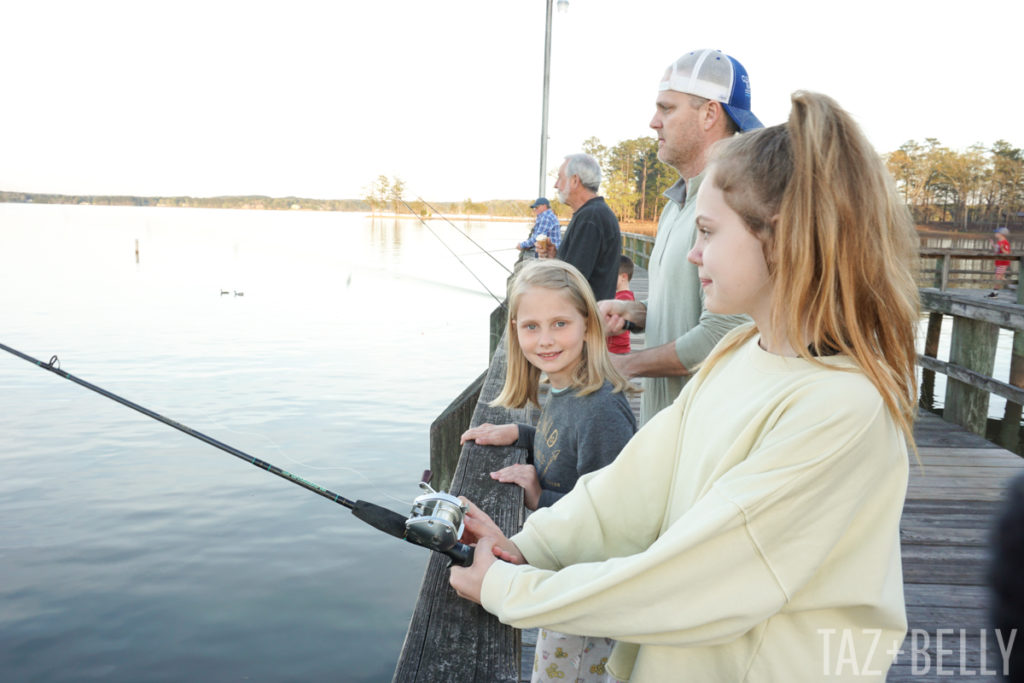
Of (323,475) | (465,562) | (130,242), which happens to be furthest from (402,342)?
(130,242)

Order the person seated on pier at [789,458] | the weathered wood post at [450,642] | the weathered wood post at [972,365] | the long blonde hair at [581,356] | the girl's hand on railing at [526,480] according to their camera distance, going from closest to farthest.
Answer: the person seated on pier at [789,458]
the weathered wood post at [450,642]
the girl's hand on railing at [526,480]
the long blonde hair at [581,356]
the weathered wood post at [972,365]

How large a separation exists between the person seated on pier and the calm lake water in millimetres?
5002

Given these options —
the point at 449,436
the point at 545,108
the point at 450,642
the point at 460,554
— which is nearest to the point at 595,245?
the point at 449,436

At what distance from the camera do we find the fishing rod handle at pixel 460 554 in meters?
1.43

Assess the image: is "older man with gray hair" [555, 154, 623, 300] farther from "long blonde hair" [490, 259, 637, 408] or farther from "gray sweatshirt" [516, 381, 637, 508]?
"gray sweatshirt" [516, 381, 637, 508]

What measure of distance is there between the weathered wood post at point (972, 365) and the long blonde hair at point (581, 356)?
197 inches

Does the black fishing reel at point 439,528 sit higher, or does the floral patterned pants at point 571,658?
the black fishing reel at point 439,528

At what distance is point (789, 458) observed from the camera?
100 centimetres

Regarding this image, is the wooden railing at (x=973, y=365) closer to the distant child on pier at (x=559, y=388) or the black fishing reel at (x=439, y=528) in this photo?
the distant child on pier at (x=559, y=388)

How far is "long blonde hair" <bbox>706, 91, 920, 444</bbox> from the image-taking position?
108 centimetres

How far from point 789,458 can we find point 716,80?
183 cm

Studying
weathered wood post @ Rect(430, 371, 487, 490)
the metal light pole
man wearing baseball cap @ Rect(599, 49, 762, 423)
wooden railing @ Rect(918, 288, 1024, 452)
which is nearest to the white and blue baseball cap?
man wearing baseball cap @ Rect(599, 49, 762, 423)

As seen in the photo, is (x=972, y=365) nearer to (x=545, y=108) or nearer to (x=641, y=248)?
(x=545, y=108)

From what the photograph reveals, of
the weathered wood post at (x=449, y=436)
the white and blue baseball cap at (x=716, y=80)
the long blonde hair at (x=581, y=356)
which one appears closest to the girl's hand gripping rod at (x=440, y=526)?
the long blonde hair at (x=581, y=356)
